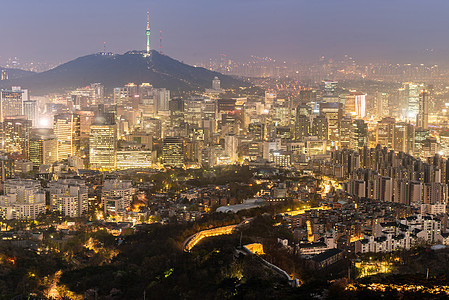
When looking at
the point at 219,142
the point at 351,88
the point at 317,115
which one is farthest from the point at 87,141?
the point at 351,88

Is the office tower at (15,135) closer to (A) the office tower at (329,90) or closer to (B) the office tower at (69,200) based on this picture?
(B) the office tower at (69,200)

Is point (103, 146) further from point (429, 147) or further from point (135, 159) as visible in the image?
point (429, 147)

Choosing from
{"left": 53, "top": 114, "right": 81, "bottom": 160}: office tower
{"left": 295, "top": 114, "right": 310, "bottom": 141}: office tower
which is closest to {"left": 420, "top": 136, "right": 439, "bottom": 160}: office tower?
{"left": 295, "top": 114, "right": 310, "bottom": 141}: office tower

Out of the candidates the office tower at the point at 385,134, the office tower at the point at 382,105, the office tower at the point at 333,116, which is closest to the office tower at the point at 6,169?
the office tower at the point at 333,116

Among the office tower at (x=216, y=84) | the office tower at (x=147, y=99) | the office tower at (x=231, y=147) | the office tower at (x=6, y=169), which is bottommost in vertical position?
the office tower at (x=6, y=169)

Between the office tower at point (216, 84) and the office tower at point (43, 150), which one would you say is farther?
the office tower at point (216, 84)
